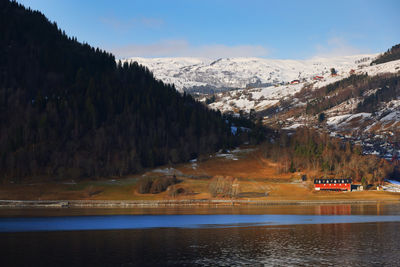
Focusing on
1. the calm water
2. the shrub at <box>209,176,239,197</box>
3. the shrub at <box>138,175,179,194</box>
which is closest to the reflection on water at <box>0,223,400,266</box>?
the calm water

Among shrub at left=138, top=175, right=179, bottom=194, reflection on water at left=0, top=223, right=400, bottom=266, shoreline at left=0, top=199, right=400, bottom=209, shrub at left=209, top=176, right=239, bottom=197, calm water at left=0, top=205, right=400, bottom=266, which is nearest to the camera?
reflection on water at left=0, top=223, right=400, bottom=266

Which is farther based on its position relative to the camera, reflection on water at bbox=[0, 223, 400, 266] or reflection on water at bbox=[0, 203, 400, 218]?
reflection on water at bbox=[0, 203, 400, 218]

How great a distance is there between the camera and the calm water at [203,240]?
6912 centimetres

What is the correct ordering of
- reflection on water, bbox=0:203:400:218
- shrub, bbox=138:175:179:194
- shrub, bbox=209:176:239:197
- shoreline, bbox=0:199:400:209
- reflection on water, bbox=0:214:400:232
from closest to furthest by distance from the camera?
reflection on water, bbox=0:214:400:232, reflection on water, bbox=0:203:400:218, shoreline, bbox=0:199:400:209, shrub, bbox=209:176:239:197, shrub, bbox=138:175:179:194

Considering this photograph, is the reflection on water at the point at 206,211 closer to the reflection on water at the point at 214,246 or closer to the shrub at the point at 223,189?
the shrub at the point at 223,189

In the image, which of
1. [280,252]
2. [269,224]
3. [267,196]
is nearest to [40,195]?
[267,196]

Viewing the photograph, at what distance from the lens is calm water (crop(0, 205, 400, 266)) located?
6912 centimetres

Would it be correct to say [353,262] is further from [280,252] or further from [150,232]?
[150,232]

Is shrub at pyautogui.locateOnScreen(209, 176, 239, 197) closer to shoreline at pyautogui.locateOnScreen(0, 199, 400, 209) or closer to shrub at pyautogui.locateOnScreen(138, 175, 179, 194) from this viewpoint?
shoreline at pyautogui.locateOnScreen(0, 199, 400, 209)

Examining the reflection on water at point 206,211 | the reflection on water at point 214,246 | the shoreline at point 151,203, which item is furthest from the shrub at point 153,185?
the reflection on water at point 214,246

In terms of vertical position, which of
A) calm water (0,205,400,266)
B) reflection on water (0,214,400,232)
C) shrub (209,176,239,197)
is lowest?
reflection on water (0,214,400,232)

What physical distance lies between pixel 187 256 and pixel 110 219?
57.4 m

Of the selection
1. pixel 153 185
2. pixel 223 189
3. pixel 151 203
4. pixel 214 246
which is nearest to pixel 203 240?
pixel 214 246

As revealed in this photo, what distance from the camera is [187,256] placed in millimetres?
72312
